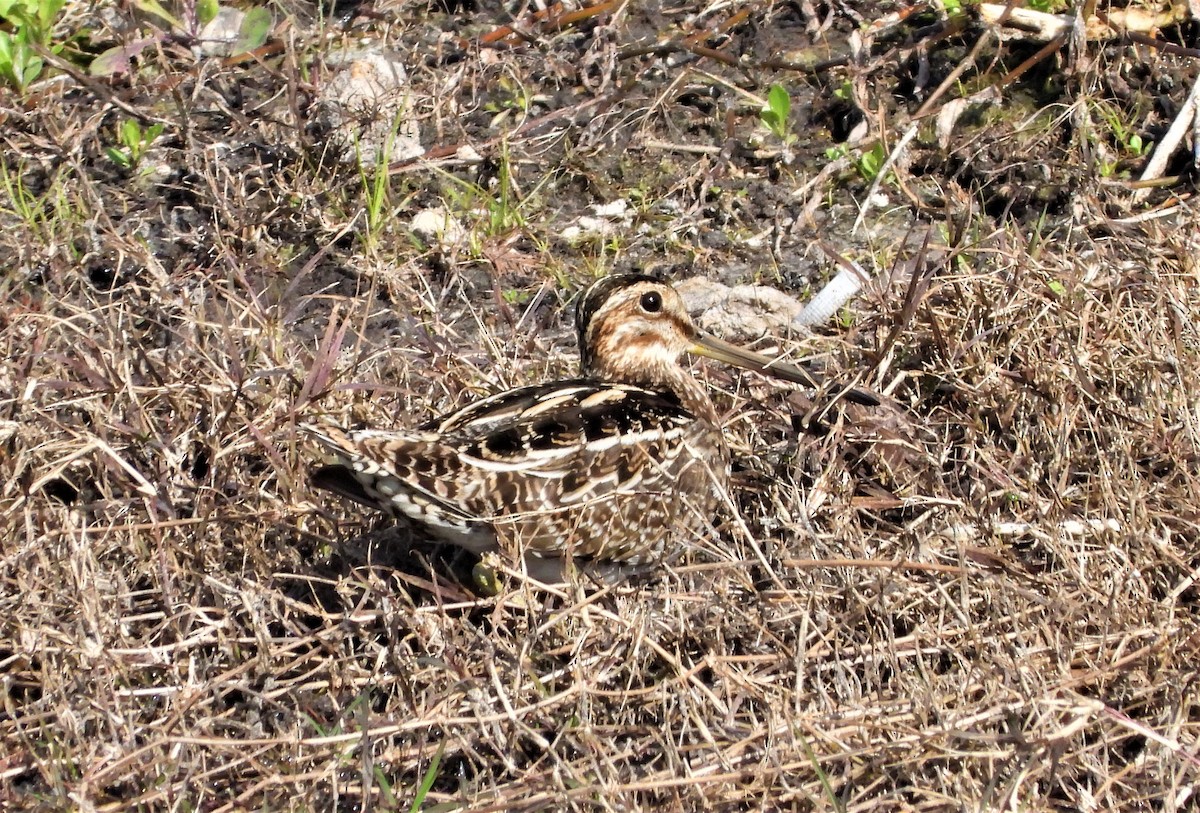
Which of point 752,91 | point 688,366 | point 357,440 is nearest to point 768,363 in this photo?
point 688,366

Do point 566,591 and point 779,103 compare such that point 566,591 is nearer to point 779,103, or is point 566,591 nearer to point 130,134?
point 779,103

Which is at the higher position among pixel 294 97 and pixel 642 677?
pixel 294 97

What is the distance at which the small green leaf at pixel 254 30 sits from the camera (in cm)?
506

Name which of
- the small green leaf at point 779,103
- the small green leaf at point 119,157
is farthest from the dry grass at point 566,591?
the small green leaf at point 779,103

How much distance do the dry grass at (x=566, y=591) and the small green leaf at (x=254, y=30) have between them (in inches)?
6.4

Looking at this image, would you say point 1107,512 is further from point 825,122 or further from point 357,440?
point 825,122

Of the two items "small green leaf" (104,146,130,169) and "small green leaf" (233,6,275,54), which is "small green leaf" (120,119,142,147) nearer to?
"small green leaf" (104,146,130,169)

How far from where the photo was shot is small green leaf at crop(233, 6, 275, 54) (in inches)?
199

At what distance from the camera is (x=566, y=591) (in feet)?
10.9

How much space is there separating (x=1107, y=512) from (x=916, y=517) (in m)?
0.43

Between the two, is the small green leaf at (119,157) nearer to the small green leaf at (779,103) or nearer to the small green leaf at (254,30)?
the small green leaf at (254,30)

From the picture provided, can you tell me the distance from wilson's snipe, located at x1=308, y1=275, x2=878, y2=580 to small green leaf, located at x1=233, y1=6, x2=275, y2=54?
1.85 metres

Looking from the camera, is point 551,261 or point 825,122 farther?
point 825,122

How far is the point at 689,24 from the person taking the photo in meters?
5.35
